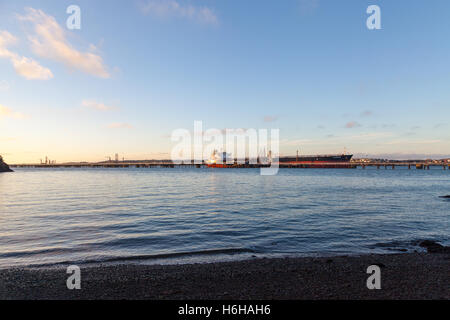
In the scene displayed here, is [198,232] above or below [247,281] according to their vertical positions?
below

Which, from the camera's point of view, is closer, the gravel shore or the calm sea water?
the gravel shore

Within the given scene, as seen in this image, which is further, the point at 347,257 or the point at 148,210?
the point at 148,210

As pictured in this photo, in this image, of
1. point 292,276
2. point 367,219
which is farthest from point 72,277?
point 367,219

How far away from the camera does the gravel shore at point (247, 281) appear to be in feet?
21.1

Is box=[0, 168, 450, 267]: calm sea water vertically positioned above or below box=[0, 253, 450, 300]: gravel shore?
below

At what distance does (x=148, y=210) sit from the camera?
22812mm

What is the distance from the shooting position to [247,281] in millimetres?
7453

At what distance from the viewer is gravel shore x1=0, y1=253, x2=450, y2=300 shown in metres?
6.42

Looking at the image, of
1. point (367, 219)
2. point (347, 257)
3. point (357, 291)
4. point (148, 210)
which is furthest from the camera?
point (148, 210)

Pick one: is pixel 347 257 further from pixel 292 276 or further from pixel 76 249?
pixel 76 249

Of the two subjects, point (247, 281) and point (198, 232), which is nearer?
point (247, 281)
